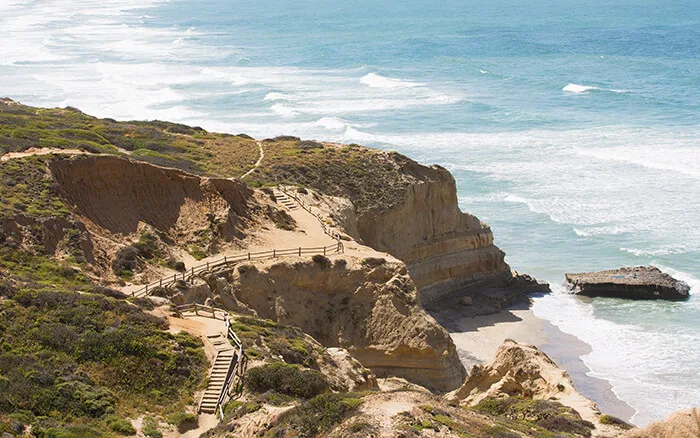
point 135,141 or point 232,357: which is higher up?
point 135,141

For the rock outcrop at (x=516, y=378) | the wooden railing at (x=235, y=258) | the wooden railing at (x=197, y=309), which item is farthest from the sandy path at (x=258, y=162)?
the rock outcrop at (x=516, y=378)

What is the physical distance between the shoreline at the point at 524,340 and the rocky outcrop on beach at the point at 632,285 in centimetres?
372

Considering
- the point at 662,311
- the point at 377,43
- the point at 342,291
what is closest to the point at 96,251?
the point at 342,291

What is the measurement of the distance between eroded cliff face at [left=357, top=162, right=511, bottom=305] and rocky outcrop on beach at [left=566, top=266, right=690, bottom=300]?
4.17 m

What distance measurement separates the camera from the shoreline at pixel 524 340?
145ft

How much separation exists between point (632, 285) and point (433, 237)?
11.3 m

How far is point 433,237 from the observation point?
53469mm

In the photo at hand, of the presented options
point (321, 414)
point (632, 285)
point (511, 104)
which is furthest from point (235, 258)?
point (511, 104)

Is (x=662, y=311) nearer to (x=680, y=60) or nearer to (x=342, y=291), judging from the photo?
(x=342, y=291)

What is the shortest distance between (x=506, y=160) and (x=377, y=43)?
79654mm

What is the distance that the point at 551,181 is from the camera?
77.6 meters

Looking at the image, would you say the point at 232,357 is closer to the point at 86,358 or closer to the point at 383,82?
the point at 86,358

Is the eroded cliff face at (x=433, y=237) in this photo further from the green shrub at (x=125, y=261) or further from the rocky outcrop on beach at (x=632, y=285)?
the green shrub at (x=125, y=261)

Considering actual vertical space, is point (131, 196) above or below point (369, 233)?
above
